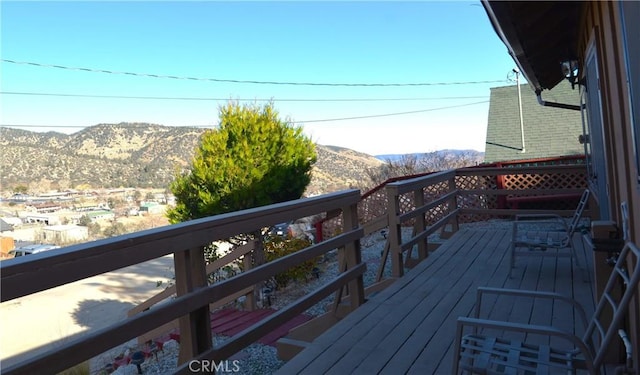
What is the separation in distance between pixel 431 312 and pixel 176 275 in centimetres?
198

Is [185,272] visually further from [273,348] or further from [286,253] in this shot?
[286,253]

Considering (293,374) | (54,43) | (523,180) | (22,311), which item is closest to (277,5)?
(54,43)

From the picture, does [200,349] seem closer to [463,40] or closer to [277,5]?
[277,5]

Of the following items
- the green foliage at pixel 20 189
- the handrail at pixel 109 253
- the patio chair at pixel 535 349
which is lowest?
the patio chair at pixel 535 349

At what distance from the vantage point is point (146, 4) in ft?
61.2

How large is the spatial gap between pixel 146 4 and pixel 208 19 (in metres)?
2.73

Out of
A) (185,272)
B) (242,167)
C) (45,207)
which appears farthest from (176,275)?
(45,207)

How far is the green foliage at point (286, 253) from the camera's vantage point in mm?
7492

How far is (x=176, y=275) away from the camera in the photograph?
1.63 m

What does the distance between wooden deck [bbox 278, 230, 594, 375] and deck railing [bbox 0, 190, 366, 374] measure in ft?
1.03

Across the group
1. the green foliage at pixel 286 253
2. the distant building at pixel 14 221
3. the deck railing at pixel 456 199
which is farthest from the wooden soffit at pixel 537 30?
the distant building at pixel 14 221

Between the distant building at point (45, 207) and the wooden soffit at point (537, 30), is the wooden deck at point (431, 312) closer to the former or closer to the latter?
the wooden soffit at point (537, 30)

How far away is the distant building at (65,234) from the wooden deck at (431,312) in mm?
18561

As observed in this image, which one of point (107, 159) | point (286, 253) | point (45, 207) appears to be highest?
point (107, 159)
